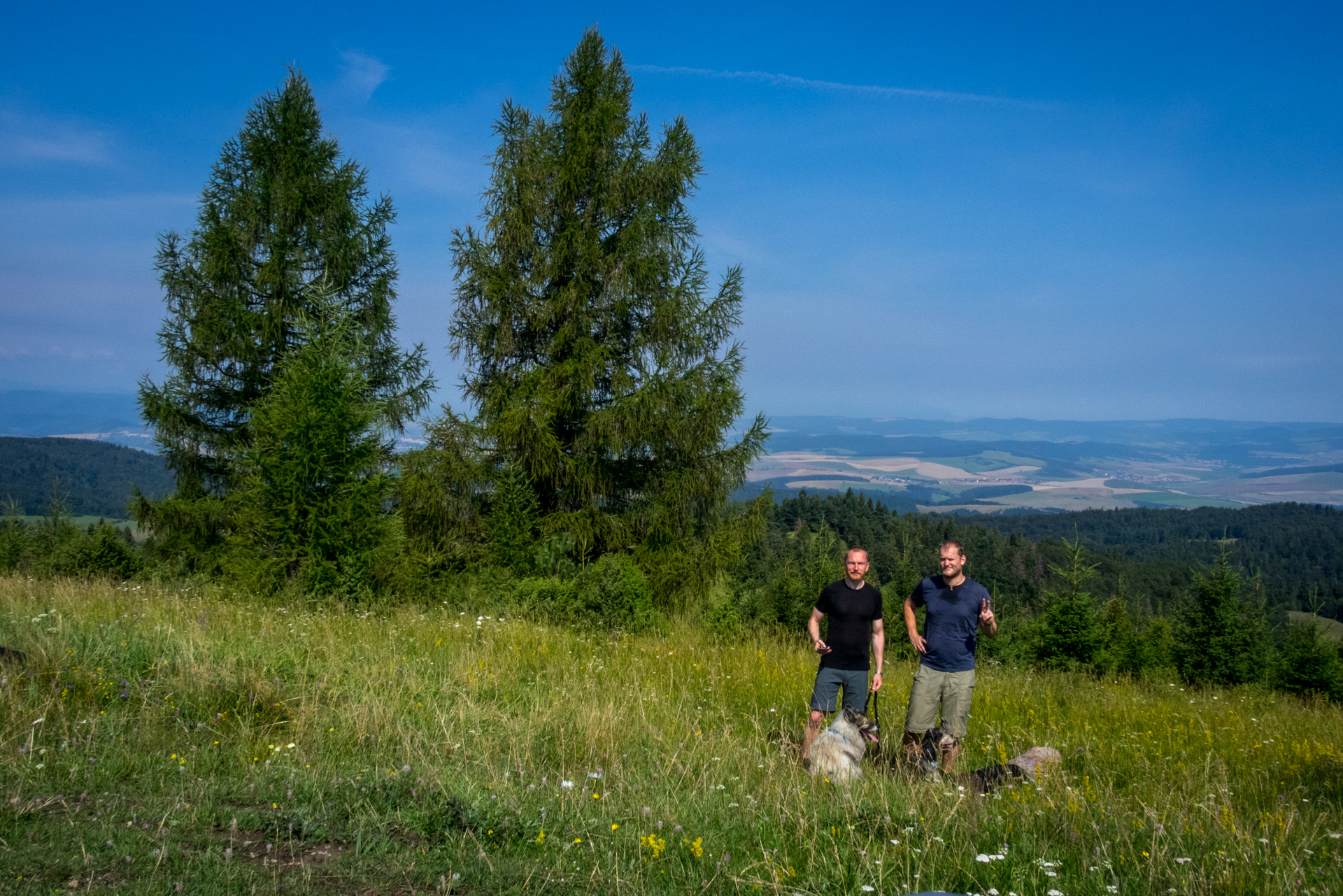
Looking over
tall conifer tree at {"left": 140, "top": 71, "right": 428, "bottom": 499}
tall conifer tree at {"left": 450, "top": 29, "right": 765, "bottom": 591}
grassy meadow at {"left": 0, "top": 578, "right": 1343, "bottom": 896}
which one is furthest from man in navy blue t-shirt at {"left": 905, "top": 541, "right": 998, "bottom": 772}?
tall conifer tree at {"left": 140, "top": 71, "right": 428, "bottom": 499}

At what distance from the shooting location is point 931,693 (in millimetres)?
6242

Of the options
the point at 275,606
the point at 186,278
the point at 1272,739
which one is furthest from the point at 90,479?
the point at 1272,739

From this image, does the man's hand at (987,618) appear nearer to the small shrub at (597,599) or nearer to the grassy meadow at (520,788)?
the grassy meadow at (520,788)

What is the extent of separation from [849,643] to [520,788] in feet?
10.2

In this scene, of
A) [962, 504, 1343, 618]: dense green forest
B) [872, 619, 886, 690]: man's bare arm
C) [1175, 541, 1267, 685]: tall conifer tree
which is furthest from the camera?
[962, 504, 1343, 618]: dense green forest

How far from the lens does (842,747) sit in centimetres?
543

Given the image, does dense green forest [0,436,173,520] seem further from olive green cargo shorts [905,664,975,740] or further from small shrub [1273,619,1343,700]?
olive green cargo shorts [905,664,975,740]

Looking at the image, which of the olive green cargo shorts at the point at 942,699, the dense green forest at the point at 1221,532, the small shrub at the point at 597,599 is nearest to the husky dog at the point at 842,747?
the olive green cargo shorts at the point at 942,699

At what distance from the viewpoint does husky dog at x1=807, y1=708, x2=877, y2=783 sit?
5.19 meters

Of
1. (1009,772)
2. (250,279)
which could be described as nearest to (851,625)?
(1009,772)

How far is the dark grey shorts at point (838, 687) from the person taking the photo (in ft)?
20.5

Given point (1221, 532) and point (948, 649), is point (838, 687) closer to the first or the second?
point (948, 649)

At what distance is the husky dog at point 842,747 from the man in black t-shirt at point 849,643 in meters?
0.39

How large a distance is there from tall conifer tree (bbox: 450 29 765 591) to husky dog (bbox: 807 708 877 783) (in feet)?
30.6
